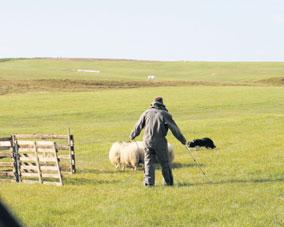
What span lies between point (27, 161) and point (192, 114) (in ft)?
95.2

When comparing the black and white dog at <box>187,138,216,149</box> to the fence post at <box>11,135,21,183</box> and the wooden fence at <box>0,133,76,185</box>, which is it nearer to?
the wooden fence at <box>0,133,76,185</box>

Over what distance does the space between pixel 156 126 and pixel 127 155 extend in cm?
434

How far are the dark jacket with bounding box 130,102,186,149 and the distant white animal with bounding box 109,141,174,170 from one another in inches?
149

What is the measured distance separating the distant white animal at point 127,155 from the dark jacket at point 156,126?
3.79 metres

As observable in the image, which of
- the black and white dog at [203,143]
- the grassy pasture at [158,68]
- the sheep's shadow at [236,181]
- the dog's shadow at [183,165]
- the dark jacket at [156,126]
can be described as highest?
the dark jacket at [156,126]

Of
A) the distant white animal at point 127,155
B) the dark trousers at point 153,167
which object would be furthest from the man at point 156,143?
the distant white animal at point 127,155

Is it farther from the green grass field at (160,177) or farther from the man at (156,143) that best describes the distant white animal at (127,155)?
the man at (156,143)

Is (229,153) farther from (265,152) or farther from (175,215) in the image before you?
(175,215)

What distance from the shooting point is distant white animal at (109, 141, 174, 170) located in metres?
18.8

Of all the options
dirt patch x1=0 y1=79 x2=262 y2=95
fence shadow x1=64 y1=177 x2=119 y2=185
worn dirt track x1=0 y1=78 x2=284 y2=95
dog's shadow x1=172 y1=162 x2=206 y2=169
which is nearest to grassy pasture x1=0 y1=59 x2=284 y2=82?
worn dirt track x1=0 y1=78 x2=284 y2=95

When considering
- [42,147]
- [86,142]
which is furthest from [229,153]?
[86,142]

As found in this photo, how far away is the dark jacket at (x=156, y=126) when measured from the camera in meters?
14.7

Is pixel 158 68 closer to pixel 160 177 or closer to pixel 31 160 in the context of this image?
pixel 31 160

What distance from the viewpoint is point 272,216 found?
10758 mm
